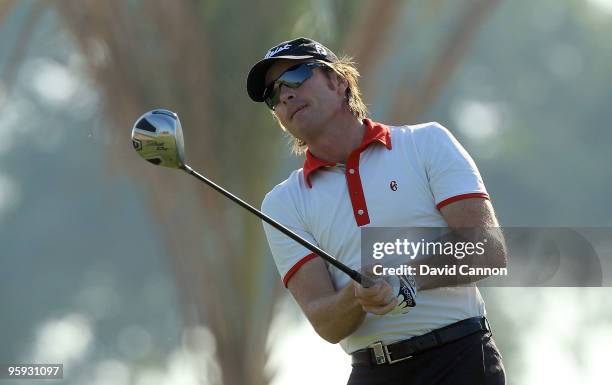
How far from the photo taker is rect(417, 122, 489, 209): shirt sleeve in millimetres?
3246

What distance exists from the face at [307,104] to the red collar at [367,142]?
7cm

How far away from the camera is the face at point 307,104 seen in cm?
351

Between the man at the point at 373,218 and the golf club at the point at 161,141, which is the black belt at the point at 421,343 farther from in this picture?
the golf club at the point at 161,141

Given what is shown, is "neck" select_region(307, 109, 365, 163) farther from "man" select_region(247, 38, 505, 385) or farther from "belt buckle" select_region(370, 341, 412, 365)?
"belt buckle" select_region(370, 341, 412, 365)

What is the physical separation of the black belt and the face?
609 millimetres

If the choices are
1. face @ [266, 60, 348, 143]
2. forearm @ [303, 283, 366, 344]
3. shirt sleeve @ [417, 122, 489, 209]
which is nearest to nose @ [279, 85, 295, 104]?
face @ [266, 60, 348, 143]

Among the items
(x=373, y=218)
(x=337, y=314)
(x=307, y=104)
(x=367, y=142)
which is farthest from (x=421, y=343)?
(x=307, y=104)

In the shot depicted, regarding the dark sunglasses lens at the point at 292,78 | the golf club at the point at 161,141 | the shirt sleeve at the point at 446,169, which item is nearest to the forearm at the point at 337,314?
the golf club at the point at 161,141

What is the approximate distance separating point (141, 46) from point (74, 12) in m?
0.43

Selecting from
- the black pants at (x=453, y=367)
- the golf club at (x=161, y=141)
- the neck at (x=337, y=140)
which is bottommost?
the black pants at (x=453, y=367)

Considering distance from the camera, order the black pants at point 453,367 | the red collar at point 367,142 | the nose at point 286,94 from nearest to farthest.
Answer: the black pants at point 453,367 < the red collar at point 367,142 < the nose at point 286,94

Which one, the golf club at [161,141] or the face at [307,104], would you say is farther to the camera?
the face at [307,104]

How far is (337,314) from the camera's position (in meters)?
3.21

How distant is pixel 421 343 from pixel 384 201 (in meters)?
0.35
